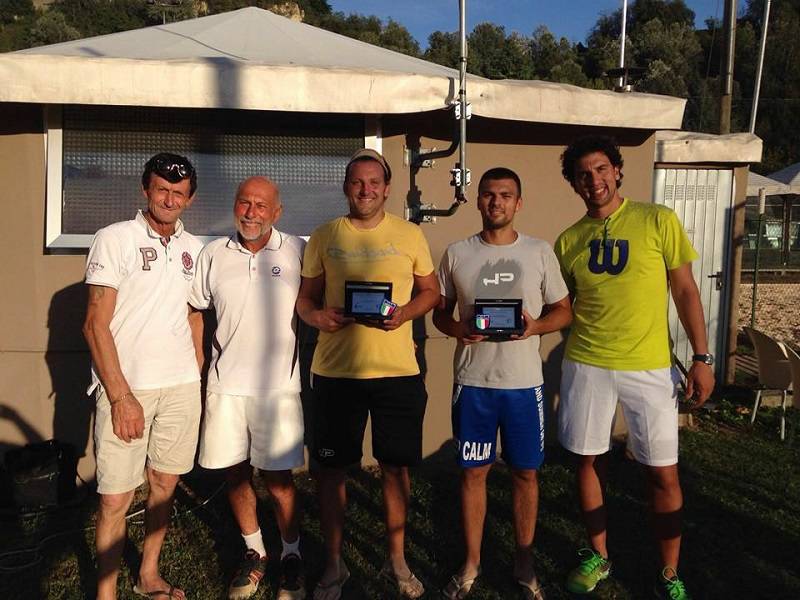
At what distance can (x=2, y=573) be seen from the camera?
10.3 feet

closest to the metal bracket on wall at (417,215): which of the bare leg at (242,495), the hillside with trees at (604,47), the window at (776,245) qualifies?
the bare leg at (242,495)

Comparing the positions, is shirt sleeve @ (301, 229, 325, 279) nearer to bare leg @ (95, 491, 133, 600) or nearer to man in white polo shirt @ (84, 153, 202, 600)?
man in white polo shirt @ (84, 153, 202, 600)

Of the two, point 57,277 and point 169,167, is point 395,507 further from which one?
point 57,277

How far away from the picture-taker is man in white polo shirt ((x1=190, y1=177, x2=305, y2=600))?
280 centimetres

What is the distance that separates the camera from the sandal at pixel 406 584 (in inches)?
114

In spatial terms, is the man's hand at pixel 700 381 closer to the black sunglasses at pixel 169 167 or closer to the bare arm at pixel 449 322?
the bare arm at pixel 449 322

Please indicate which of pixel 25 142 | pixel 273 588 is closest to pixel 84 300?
pixel 25 142

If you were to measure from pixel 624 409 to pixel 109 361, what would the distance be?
2.22 m

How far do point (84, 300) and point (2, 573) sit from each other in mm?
1562

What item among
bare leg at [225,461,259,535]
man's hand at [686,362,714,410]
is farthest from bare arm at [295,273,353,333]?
man's hand at [686,362,714,410]

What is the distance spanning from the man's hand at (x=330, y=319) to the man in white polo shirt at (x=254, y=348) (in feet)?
0.65

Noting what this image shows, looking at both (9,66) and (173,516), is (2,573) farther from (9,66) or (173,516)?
(9,66)

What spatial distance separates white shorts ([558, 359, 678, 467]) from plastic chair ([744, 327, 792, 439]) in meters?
2.87

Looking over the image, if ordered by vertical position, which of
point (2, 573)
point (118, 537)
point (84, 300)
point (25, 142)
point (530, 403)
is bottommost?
point (2, 573)
